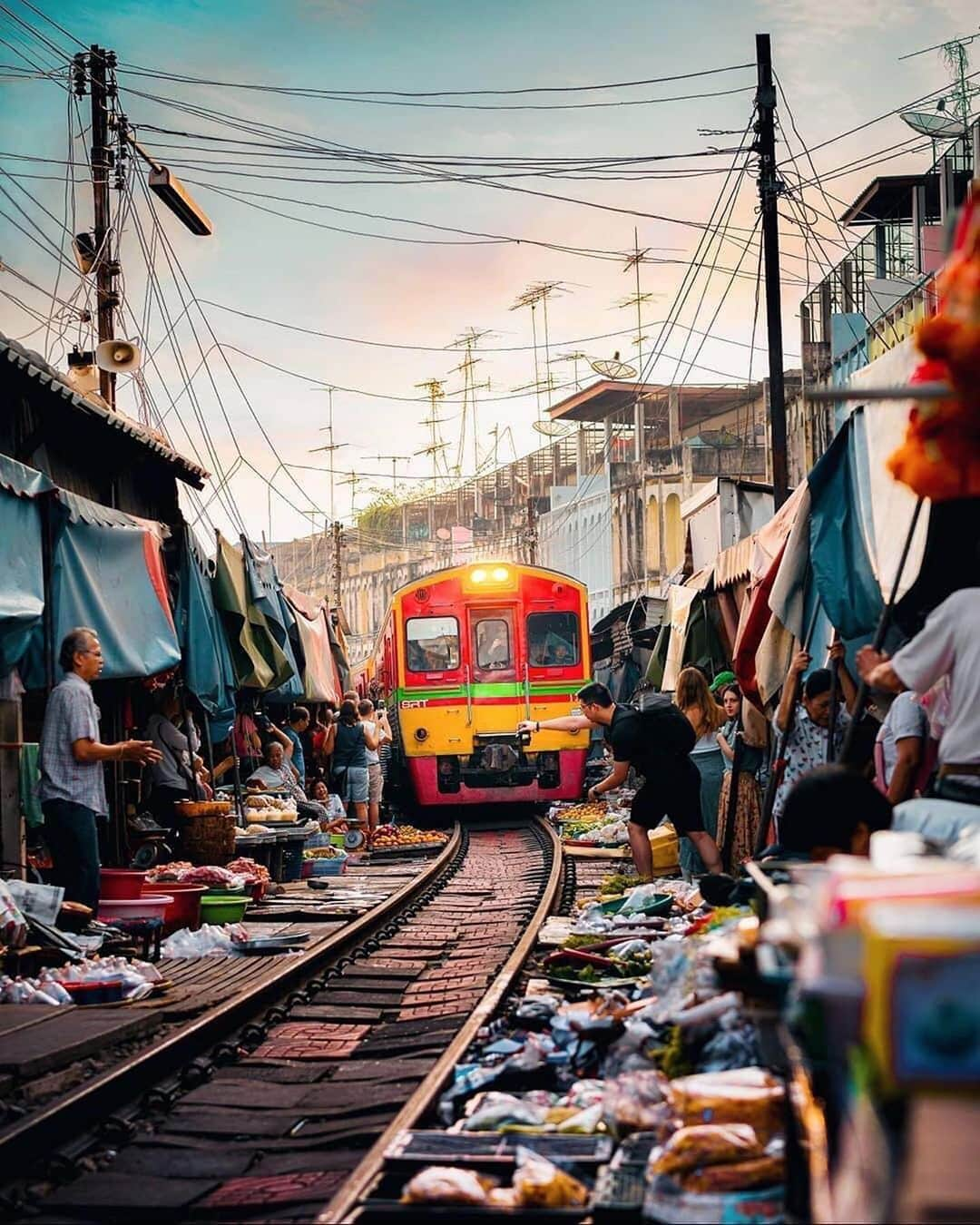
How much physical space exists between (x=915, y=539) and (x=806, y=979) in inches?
165

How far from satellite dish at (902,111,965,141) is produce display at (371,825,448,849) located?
1438 cm

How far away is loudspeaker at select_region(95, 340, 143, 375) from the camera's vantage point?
16.1 m

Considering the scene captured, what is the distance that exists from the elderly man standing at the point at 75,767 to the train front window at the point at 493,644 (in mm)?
12939

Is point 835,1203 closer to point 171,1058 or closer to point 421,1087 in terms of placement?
point 421,1087

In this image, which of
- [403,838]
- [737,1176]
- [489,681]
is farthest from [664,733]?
[489,681]

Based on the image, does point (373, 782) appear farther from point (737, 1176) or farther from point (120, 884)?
point (737, 1176)

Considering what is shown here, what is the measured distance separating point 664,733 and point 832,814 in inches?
256

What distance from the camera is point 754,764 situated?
442 inches

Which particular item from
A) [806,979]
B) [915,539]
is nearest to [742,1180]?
[806,979]

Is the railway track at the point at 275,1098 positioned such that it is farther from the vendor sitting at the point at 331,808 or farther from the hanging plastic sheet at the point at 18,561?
the vendor sitting at the point at 331,808

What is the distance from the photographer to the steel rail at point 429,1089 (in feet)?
14.5

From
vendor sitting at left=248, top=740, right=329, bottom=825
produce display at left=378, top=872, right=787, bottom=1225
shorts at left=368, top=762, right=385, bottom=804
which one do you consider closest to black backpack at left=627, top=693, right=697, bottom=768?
produce display at left=378, top=872, right=787, bottom=1225

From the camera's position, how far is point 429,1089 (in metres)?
5.91

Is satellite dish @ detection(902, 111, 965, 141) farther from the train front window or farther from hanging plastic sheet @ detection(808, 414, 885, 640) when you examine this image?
hanging plastic sheet @ detection(808, 414, 885, 640)
